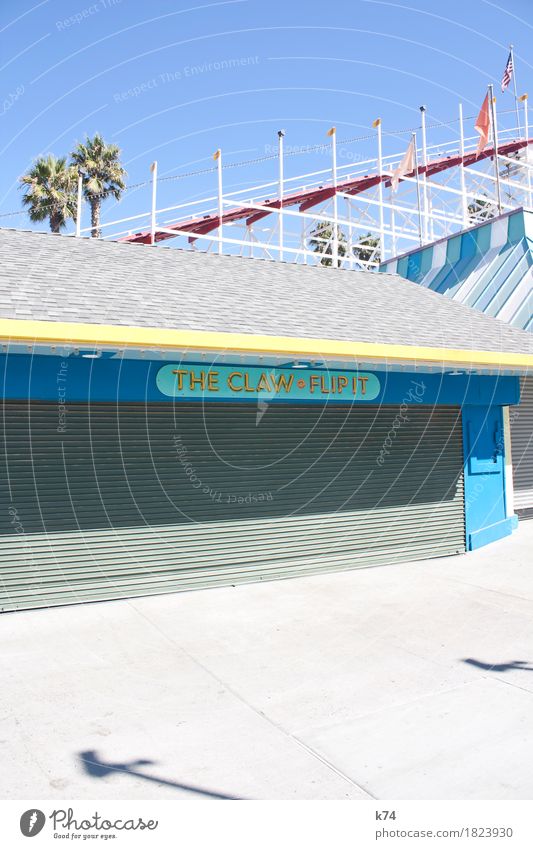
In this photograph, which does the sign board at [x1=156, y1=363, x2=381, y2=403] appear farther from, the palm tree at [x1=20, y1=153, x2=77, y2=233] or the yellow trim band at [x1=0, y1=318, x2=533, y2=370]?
the palm tree at [x1=20, y1=153, x2=77, y2=233]

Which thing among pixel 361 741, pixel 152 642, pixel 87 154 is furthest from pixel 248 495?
pixel 87 154

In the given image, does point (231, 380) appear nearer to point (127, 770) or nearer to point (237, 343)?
point (237, 343)

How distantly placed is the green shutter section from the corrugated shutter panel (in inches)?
90.1

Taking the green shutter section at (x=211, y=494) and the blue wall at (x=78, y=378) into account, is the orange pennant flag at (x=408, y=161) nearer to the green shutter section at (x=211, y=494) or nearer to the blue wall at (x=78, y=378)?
the green shutter section at (x=211, y=494)

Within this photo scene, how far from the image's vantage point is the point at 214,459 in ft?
30.7

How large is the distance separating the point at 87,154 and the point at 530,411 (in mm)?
26474

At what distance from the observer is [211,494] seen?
30.5 feet

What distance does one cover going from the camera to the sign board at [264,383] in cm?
879

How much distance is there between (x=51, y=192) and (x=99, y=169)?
11.4 ft

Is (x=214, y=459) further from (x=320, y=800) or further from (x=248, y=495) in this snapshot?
(x=320, y=800)

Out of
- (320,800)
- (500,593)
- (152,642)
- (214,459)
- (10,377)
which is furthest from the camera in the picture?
(214,459)

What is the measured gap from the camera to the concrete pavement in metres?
4.10

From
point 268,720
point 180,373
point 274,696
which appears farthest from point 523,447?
point 268,720

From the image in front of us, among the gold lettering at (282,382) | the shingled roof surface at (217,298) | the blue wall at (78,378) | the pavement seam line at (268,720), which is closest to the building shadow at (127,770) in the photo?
the pavement seam line at (268,720)
